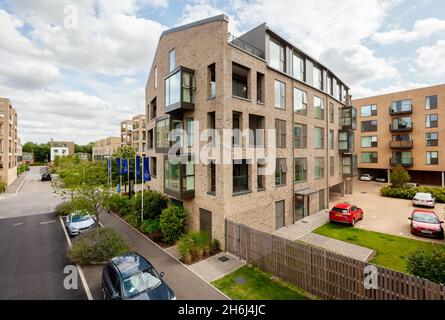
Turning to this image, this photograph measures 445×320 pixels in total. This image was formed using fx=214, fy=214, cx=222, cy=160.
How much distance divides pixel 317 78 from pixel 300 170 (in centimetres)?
943

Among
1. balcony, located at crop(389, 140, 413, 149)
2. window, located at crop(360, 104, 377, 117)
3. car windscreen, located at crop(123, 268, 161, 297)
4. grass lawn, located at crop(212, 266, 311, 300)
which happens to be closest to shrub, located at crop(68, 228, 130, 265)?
car windscreen, located at crop(123, 268, 161, 297)

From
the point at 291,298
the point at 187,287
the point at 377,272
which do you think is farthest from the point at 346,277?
the point at 187,287

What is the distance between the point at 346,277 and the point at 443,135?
37.3m

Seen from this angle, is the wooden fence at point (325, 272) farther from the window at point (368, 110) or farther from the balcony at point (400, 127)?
the window at point (368, 110)

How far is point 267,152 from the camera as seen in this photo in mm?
14648

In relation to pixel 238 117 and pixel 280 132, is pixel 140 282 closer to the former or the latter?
pixel 238 117

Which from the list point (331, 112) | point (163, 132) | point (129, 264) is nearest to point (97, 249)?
point (129, 264)

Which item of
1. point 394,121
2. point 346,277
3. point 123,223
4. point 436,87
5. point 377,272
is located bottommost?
point 123,223

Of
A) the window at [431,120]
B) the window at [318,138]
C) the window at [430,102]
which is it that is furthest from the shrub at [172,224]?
the window at [430,102]

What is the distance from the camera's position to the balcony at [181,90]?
13.2 meters

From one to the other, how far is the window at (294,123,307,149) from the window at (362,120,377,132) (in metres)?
27.8

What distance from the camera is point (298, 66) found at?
18.1 meters

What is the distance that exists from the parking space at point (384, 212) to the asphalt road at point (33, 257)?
60.0 ft
